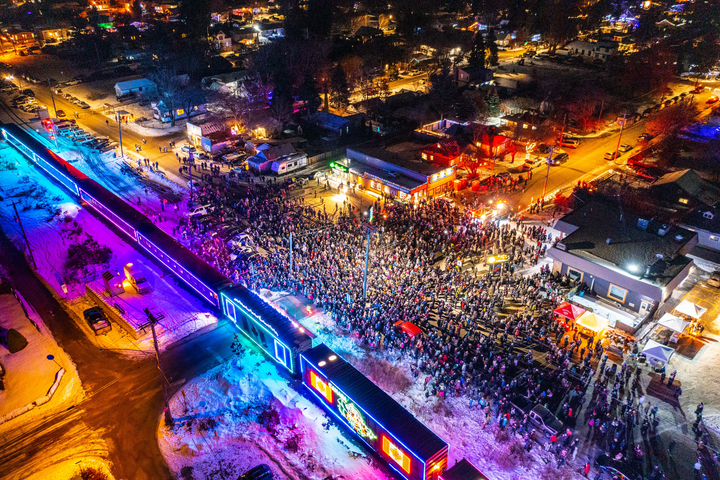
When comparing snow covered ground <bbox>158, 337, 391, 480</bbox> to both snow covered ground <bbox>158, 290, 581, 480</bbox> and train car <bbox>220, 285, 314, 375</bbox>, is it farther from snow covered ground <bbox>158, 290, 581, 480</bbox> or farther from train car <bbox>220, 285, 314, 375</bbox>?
train car <bbox>220, 285, 314, 375</bbox>

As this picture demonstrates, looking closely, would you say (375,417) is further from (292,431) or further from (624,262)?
(624,262)

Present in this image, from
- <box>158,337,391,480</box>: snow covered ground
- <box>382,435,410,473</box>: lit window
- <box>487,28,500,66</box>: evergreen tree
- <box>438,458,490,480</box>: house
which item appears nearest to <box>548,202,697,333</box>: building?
<box>438,458,490,480</box>: house

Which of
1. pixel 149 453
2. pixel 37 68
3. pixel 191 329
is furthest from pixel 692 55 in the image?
pixel 37 68

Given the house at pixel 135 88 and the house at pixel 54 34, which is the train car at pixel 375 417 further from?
the house at pixel 54 34

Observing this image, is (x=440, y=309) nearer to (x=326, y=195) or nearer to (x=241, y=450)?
(x=241, y=450)

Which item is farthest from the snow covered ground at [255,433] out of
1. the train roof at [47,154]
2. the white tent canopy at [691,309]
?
the train roof at [47,154]

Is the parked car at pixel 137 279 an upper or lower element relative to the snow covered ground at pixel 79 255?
upper
